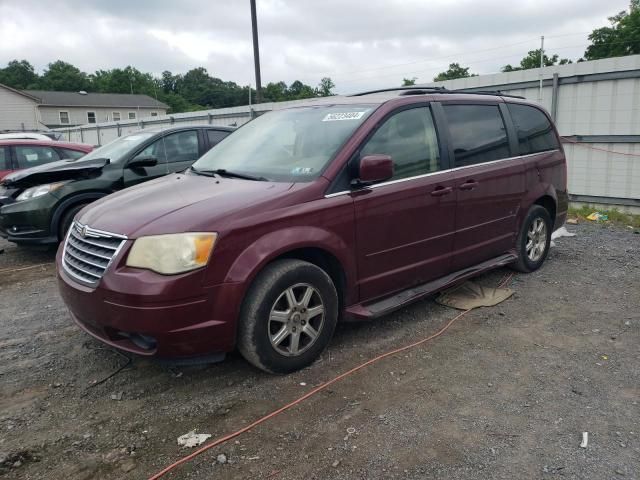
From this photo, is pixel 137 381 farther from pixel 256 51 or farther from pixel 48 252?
pixel 256 51

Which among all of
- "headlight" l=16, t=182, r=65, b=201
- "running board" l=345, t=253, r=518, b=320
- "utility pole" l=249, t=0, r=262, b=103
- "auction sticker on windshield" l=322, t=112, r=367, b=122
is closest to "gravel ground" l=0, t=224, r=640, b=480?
"running board" l=345, t=253, r=518, b=320

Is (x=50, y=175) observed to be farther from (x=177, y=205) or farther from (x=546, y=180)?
(x=546, y=180)

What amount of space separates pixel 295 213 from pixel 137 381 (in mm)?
1525

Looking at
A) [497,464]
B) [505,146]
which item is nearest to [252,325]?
[497,464]

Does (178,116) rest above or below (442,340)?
above

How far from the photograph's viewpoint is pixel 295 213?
3.29 metres

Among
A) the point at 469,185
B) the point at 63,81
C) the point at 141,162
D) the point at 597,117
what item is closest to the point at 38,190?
the point at 141,162

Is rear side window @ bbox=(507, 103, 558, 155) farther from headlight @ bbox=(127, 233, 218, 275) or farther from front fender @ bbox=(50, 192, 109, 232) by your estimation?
front fender @ bbox=(50, 192, 109, 232)

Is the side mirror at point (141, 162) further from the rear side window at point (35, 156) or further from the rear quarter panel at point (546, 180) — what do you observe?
the rear quarter panel at point (546, 180)

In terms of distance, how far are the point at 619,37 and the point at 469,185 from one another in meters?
55.8

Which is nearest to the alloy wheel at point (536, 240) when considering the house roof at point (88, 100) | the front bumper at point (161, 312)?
the front bumper at point (161, 312)

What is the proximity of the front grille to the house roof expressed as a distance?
5578 centimetres

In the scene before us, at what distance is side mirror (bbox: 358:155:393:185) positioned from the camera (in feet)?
11.3

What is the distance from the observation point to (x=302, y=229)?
3.31 m
